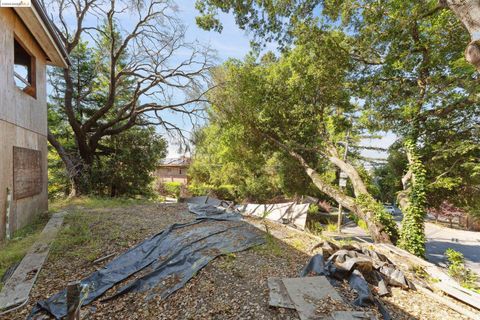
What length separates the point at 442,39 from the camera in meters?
5.86

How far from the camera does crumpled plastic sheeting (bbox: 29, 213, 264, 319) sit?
2.60 metres

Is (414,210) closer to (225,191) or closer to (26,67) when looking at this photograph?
(26,67)

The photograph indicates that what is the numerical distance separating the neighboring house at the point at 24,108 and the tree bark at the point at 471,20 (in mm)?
6545

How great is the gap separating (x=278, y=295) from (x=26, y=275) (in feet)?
10.5

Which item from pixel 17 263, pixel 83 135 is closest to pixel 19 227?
pixel 17 263

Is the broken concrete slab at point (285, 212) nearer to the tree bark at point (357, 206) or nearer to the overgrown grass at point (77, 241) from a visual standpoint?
the tree bark at point (357, 206)

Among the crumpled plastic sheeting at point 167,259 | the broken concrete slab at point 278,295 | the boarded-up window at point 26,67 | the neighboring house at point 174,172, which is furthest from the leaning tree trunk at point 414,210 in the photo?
the neighboring house at point 174,172

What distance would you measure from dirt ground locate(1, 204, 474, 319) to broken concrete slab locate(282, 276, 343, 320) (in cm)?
13

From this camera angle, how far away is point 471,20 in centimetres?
235

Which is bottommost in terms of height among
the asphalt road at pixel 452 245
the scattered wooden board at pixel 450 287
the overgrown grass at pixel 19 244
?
the asphalt road at pixel 452 245

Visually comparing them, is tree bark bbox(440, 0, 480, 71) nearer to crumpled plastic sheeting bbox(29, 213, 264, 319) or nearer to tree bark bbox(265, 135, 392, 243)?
crumpled plastic sheeting bbox(29, 213, 264, 319)

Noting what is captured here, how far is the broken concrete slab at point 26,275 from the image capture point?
2389mm

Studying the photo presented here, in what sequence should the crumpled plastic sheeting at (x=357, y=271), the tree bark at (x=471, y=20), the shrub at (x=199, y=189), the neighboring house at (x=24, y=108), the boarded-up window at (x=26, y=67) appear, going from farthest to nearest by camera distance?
the shrub at (x=199, y=189)
the boarded-up window at (x=26, y=67)
the neighboring house at (x=24, y=108)
the crumpled plastic sheeting at (x=357, y=271)
the tree bark at (x=471, y=20)

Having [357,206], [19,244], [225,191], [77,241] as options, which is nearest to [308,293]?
[77,241]
